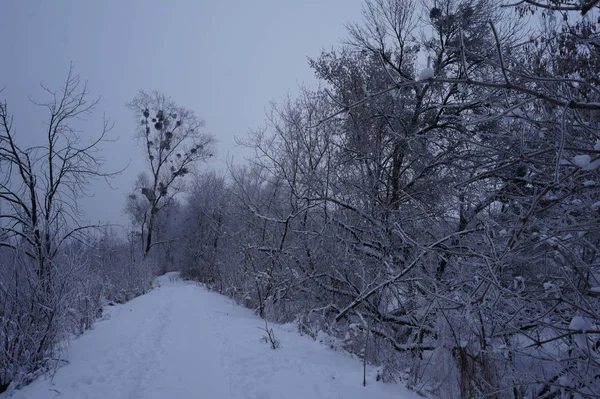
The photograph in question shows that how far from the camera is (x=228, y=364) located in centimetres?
479

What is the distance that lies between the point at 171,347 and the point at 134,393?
212 cm

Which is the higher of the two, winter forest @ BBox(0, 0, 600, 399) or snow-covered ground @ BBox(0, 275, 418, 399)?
winter forest @ BBox(0, 0, 600, 399)

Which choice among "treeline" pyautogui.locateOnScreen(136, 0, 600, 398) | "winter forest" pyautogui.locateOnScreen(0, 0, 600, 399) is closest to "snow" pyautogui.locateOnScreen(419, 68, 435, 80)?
"winter forest" pyautogui.locateOnScreen(0, 0, 600, 399)

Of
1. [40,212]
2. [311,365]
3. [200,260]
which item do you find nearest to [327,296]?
[311,365]

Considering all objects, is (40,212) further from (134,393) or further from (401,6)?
(401,6)

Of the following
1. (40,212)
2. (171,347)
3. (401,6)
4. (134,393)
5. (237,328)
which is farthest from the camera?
(401,6)

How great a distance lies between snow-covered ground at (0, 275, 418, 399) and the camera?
377cm

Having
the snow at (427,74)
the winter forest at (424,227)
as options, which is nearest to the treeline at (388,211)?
the winter forest at (424,227)

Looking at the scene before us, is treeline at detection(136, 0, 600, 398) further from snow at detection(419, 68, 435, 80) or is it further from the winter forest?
snow at detection(419, 68, 435, 80)

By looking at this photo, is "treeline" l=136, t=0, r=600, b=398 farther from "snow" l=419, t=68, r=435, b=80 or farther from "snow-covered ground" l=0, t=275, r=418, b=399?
"snow" l=419, t=68, r=435, b=80

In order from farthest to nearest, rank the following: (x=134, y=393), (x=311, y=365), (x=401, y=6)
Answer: (x=401, y=6), (x=311, y=365), (x=134, y=393)

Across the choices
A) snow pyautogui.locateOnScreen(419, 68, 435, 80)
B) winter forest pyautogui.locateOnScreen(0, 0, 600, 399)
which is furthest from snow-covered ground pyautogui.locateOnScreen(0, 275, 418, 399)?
snow pyautogui.locateOnScreen(419, 68, 435, 80)

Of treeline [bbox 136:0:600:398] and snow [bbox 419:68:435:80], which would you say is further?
treeline [bbox 136:0:600:398]

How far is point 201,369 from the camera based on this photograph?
4.67m
